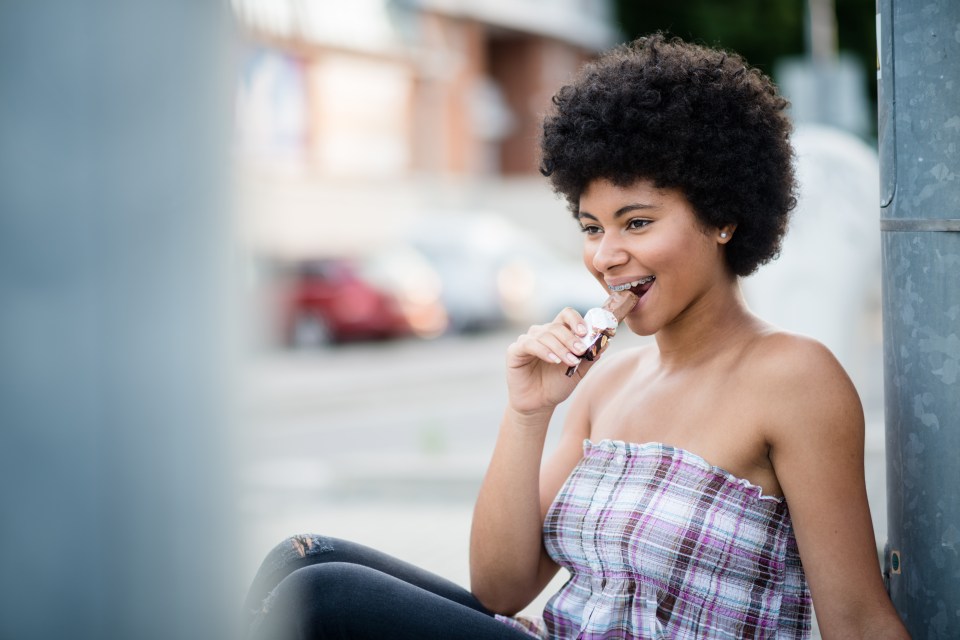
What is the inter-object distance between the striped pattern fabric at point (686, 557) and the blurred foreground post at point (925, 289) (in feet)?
0.82

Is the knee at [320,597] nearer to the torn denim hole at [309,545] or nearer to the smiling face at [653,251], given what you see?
the torn denim hole at [309,545]

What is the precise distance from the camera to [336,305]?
16.2 meters

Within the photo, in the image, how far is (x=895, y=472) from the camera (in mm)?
1910

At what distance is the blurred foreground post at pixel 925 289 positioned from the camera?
1799 mm

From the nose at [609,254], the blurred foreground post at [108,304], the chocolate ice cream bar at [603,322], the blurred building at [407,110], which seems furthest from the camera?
the blurred building at [407,110]

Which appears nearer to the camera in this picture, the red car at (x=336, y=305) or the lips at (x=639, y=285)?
the lips at (x=639, y=285)

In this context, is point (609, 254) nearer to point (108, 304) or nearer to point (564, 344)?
point (564, 344)

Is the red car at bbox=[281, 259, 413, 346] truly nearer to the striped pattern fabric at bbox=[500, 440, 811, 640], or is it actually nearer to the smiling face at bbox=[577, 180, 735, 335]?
the smiling face at bbox=[577, 180, 735, 335]

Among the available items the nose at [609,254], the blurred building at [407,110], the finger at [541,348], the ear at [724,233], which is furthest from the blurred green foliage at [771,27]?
the finger at [541,348]

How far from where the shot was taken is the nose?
2.19 metres

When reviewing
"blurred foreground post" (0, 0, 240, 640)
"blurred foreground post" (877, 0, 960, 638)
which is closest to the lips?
"blurred foreground post" (877, 0, 960, 638)

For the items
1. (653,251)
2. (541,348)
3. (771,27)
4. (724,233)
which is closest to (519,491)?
(541,348)

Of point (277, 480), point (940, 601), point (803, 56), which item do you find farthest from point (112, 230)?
point (803, 56)

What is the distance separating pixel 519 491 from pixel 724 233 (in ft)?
2.29
